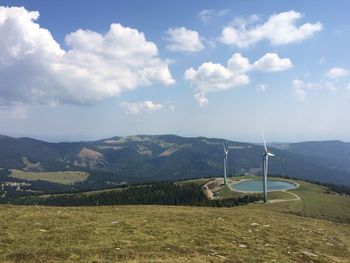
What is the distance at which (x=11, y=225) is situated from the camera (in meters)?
38.1

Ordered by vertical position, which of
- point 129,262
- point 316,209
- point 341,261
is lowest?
point 316,209

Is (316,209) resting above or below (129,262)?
below

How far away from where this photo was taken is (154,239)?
116 feet

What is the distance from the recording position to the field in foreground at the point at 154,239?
96.1ft

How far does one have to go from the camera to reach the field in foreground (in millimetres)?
29281

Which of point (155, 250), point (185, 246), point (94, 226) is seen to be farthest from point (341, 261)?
point (94, 226)

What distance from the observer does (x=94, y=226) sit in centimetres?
3928

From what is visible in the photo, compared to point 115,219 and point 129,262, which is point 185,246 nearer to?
point 129,262

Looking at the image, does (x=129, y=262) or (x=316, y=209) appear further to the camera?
(x=316, y=209)

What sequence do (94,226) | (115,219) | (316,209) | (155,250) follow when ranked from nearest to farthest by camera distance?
(155,250) → (94,226) → (115,219) → (316,209)

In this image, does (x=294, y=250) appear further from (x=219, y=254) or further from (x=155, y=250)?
(x=155, y=250)

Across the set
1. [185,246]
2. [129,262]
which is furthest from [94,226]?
[129,262]

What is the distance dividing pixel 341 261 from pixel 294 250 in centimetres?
421

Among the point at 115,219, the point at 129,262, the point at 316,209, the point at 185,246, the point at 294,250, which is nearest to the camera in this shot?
the point at 129,262
